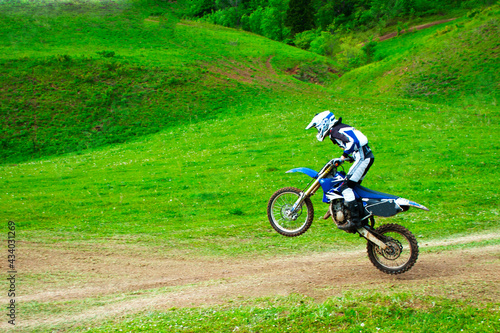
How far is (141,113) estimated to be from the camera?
1873 inches

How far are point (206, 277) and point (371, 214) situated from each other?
16.8 feet

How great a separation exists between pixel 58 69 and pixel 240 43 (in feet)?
121

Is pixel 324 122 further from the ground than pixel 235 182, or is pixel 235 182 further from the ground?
pixel 324 122

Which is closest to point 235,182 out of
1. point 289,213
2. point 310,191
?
point 289,213

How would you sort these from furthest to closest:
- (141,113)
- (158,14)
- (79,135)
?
(158,14) → (141,113) → (79,135)

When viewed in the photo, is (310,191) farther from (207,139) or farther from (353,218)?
(207,139)

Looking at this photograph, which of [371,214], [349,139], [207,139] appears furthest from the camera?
[207,139]

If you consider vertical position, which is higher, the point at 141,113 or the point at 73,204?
the point at 141,113

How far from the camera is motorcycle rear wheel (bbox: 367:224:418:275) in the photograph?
9680mm

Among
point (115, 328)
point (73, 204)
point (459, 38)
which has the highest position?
point (459, 38)

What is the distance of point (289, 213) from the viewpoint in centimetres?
1187

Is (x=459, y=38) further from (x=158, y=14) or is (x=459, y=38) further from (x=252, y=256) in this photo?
(x=158, y=14)

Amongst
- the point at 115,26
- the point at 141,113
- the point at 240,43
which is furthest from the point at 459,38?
the point at 115,26

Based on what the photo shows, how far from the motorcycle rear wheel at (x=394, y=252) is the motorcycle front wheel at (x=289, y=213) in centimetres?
217
